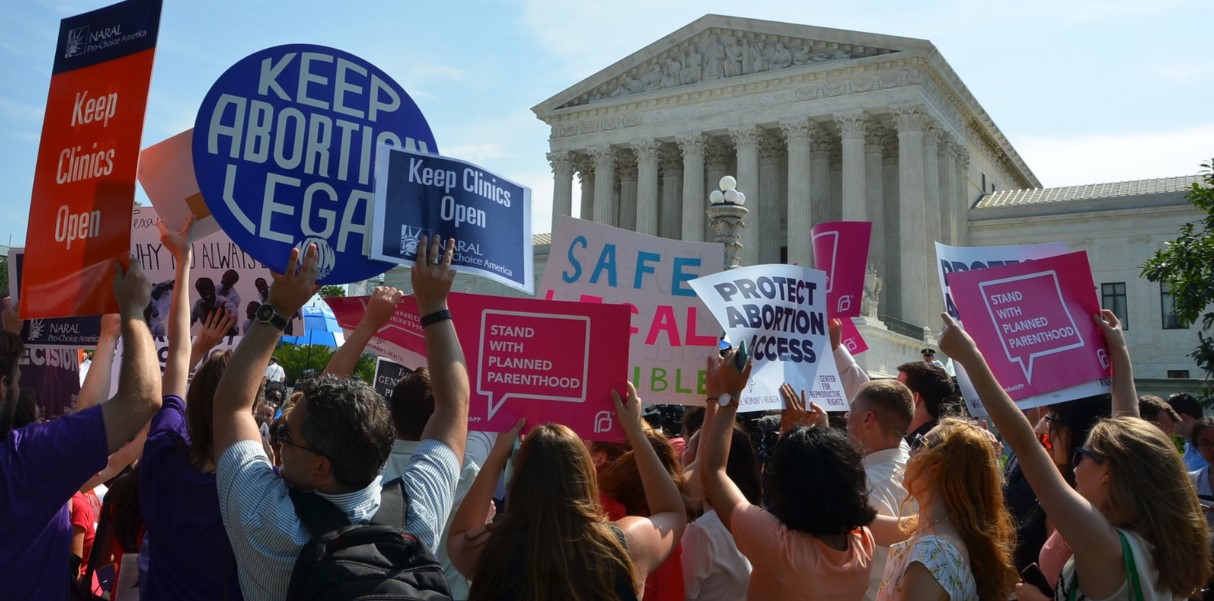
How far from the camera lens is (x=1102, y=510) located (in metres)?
3.24

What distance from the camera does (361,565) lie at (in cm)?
241

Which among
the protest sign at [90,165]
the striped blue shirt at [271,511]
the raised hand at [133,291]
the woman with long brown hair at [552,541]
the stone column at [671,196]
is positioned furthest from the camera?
the stone column at [671,196]

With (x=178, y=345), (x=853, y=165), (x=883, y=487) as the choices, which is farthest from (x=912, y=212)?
(x=178, y=345)

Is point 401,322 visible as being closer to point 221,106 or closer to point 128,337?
point 221,106

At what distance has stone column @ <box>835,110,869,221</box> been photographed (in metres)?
39.8

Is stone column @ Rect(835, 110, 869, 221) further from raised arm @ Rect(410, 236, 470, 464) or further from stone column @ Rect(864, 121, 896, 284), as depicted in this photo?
raised arm @ Rect(410, 236, 470, 464)

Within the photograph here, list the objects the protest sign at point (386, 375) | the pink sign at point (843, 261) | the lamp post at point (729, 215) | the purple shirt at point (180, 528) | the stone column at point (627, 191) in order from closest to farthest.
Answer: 1. the purple shirt at point (180, 528)
2. the pink sign at point (843, 261)
3. the protest sign at point (386, 375)
4. the lamp post at point (729, 215)
5. the stone column at point (627, 191)

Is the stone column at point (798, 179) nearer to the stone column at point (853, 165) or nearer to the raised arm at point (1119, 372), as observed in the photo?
the stone column at point (853, 165)

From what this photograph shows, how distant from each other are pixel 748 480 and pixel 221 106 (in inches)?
110

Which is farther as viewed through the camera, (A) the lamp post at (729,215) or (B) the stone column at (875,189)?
(B) the stone column at (875,189)

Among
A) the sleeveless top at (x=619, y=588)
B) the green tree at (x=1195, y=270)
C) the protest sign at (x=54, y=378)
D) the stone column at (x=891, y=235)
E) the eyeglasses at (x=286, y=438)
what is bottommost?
the sleeveless top at (x=619, y=588)

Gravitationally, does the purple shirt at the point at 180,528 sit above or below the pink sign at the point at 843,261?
below

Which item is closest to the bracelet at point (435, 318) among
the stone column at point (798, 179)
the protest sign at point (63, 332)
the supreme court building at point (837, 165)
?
the protest sign at point (63, 332)

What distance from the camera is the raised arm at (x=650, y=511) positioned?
3082 millimetres
